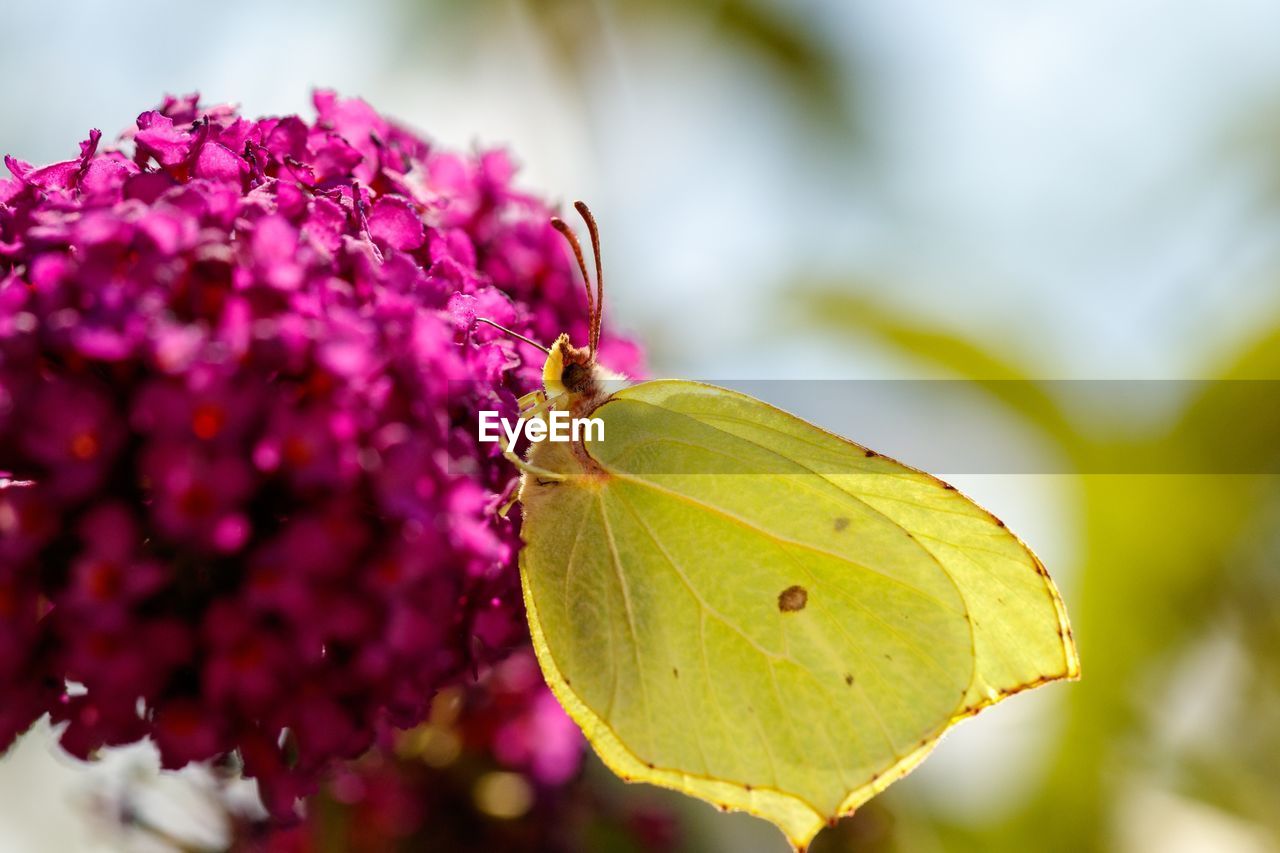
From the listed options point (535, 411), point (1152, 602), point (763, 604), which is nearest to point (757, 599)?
point (763, 604)

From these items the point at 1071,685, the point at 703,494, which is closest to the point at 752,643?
the point at 703,494

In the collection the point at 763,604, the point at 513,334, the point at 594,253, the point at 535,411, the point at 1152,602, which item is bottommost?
the point at 1152,602

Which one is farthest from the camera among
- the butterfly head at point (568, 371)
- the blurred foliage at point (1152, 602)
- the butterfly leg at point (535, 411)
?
the blurred foliage at point (1152, 602)

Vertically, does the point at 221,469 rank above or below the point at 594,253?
below

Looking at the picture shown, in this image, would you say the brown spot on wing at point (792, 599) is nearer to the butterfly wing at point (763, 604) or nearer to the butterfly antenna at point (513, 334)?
the butterfly wing at point (763, 604)

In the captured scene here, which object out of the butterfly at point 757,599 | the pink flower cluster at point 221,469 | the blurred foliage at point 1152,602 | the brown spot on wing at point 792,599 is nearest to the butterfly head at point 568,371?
the butterfly at point 757,599

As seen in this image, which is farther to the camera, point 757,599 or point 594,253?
point 594,253

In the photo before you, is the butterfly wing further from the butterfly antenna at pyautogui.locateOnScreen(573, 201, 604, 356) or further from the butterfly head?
the butterfly antenna at pyautogui.locateOnScreen(573, 201, 604, 356)

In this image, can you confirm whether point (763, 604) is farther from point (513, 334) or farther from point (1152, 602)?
point (1152, 602)
